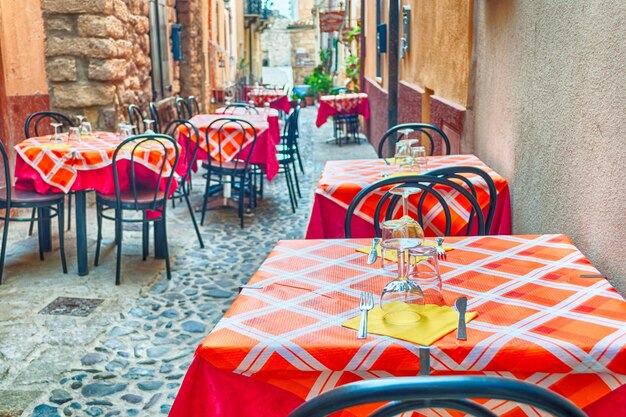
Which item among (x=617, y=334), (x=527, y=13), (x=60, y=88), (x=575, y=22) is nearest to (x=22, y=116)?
(x=60, y=88)

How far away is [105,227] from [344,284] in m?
4.48

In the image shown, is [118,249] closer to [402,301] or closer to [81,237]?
[81,237]

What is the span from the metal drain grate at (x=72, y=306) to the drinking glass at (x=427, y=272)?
2705 mm

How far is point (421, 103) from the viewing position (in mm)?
6094

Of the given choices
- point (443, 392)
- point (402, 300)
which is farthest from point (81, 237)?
point (443, 392)

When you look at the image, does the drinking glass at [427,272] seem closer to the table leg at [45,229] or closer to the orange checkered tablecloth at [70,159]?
the orange checkered tablecloth at [70,159]

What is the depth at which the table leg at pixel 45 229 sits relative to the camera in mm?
5004

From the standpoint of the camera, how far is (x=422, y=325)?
1.55 m

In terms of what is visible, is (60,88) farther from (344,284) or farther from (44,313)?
(344,284)

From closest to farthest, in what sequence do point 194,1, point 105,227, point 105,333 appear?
point 105,333
point 105,227
point 194,1

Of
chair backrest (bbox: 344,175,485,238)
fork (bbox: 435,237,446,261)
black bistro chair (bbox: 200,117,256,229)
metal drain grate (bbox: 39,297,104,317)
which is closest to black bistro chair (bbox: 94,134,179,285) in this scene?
metal drain grate (bbox: 39,297,104,317)

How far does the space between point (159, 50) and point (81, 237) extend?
15.9 feet

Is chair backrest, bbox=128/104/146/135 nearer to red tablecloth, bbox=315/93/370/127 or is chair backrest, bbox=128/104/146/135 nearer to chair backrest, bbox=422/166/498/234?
chair backrest, bbox=422/166/498/234

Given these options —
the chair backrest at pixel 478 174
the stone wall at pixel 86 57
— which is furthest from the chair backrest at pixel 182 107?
the chair backrest at pixel 478 174
